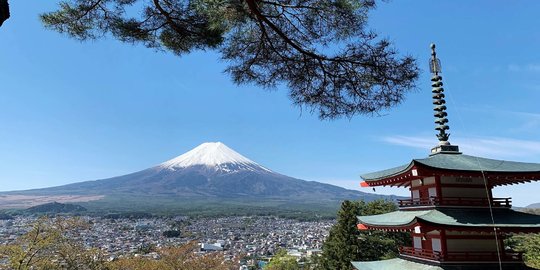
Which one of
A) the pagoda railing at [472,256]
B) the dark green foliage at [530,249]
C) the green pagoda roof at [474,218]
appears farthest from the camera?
the dark green foliage at [530,249]

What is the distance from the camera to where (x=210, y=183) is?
16088 centimetres

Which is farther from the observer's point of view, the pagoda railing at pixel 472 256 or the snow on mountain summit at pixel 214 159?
the snow on mountain summit at pixel 214 159

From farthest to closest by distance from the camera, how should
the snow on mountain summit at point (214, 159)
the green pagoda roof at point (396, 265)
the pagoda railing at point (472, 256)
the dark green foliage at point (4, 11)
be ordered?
the snow on mountain summit at point (214, 159)
the green pagoda roof at point (396, 265)
the pagoda railing at point (472, 256)
the dark green foliage at point (4, 11)

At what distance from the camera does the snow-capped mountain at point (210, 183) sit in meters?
148

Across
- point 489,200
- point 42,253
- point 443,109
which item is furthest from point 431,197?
point 42,253

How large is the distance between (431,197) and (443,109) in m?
2.29

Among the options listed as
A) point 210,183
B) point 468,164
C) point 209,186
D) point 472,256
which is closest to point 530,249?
point 468,164

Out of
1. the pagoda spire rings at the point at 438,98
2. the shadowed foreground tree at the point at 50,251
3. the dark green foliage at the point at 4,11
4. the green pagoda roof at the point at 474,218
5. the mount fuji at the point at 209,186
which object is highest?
the mount fuji at the point at 209,186

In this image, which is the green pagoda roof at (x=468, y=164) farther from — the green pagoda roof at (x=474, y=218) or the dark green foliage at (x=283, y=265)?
the dark green foliage at (x=283, y=265)

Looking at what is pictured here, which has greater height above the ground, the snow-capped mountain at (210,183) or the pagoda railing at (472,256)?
the snow-capped mountain at (210,183)

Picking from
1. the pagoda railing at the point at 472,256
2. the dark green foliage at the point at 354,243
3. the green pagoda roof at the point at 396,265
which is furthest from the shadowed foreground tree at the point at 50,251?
the dark green foliage at the point at 354,243

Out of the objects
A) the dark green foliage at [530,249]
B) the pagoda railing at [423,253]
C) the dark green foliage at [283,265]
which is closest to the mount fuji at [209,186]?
the dark green foliage at [283,265]

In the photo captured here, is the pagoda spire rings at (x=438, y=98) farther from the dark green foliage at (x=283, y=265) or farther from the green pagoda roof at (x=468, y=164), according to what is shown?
the dark green foliage at (x=283, y=265)

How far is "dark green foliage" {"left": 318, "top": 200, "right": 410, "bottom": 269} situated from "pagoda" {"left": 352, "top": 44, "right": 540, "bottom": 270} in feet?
36.7
